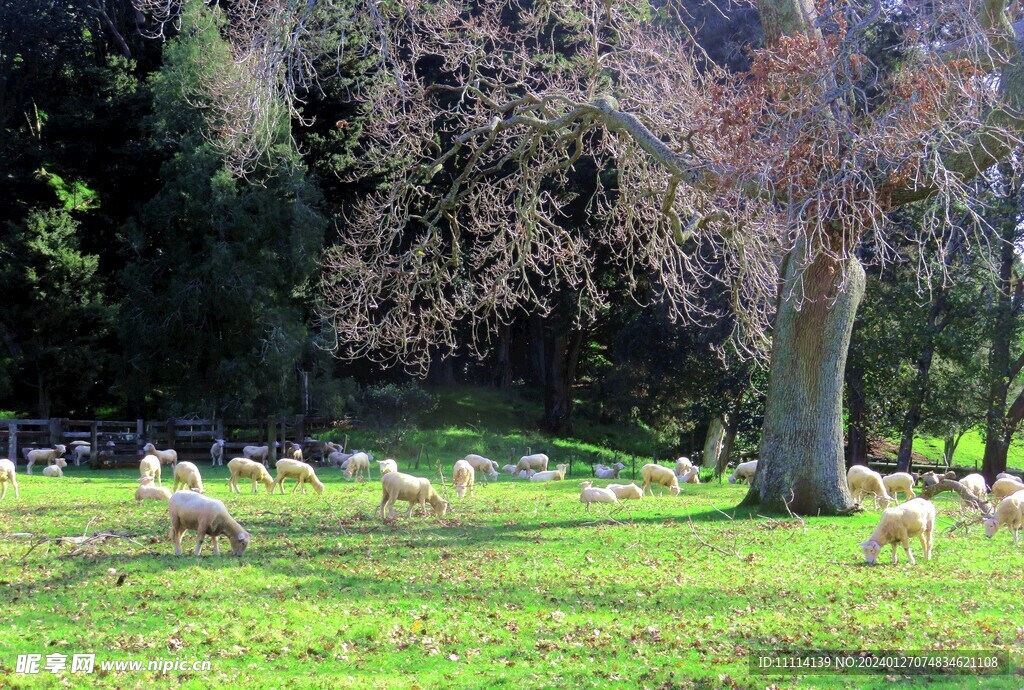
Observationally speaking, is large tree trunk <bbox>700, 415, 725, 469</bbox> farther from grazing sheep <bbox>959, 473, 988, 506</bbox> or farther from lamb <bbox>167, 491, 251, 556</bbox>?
lamb <bbox>167, 491, 251, 556</bbox>

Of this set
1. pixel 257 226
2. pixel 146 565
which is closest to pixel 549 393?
pixel 257 226

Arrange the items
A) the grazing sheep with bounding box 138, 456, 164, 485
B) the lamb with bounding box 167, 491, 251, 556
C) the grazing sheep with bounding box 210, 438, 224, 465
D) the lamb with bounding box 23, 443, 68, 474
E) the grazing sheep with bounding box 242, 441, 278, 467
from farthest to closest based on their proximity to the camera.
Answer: the grazing sheep with bounding box 210, 438, 224, 465, the grazing sheep with bounding box 242, 441, 278, 467, the lamb with bounding box 23, 443, 68, 474, the grazing sheep with bounding box 138, 456, 164, 485, the lamb with bounding box 167, 491, 251, 556

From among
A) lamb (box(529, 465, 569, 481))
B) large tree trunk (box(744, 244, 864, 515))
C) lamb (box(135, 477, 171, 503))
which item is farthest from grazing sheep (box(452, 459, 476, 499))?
large tree trunk (box(744, 244, 864, 515))

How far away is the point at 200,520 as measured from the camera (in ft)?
36.1

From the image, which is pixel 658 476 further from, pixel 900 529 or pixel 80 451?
pixel 80 451

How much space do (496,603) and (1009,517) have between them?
7.56 metres

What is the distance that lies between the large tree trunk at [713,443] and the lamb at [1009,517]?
75.2ft

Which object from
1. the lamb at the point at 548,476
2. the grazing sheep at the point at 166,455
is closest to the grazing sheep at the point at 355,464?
the lamb at the point at 548,476

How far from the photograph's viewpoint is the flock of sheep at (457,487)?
11.2 meters

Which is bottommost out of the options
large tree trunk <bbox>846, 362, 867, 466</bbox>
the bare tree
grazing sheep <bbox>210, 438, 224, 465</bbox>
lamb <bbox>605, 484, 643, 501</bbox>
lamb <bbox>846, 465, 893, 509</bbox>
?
grazing sheep <bbox>210, 438, 224, 465</bbox>

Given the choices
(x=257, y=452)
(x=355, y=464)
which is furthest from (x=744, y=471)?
(x=257, y=452)

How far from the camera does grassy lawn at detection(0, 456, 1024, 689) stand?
25.1 feet

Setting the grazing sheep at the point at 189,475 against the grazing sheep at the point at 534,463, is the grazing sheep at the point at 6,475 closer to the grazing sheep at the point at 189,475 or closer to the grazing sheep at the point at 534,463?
the grazing sheep at the point at 189,475

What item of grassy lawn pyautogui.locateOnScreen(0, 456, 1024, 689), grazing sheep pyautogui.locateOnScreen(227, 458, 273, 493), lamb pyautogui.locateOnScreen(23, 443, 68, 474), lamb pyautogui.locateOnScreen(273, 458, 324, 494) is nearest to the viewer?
grassy lawn pyautogui.locateOnScreen(0, 456, 1024, 689)
